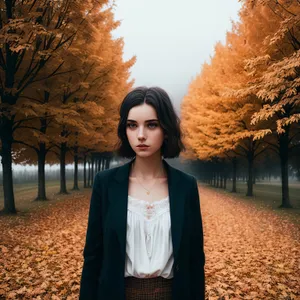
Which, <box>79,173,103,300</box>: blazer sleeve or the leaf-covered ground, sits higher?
<box>79,173,103,300</box>: blazer sleeve

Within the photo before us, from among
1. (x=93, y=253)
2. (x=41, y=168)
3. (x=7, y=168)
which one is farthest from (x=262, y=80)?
(x=93, y=253)

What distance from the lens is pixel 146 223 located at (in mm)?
1871

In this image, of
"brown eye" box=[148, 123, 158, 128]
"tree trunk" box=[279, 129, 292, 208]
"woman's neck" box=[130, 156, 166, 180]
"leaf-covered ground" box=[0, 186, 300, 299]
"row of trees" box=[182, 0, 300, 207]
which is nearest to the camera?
"brown eye" box=[148, 123, 158, 128]

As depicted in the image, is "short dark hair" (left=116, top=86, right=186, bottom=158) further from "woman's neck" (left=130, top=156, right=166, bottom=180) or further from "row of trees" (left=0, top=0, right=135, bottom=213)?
"row of trees" (left=0, top=0, right=135, bottom=213)

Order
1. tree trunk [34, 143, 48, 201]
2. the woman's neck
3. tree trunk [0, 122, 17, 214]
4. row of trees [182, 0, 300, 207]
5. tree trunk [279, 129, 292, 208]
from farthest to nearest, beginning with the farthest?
tree trunk [34, 143, 48, 201]
tree trunk [279, 129, 292, 208]
tree trunk [0, 122, 17, 214]
row of trees [182, 0, 300, 207]
the woman's neck

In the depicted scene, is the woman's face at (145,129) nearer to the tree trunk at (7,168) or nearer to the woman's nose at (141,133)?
the woman's nose at (141,133)

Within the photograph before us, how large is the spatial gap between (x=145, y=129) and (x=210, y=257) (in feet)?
16.9

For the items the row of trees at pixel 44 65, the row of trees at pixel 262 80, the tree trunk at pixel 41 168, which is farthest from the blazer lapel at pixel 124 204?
the tree trunk at pixel 41 168

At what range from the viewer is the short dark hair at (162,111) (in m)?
1.89

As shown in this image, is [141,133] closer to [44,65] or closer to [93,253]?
[93,253]

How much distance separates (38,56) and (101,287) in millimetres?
9120

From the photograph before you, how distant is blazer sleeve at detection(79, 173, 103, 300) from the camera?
1.93 metres

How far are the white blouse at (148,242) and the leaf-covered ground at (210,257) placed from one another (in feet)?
9.61

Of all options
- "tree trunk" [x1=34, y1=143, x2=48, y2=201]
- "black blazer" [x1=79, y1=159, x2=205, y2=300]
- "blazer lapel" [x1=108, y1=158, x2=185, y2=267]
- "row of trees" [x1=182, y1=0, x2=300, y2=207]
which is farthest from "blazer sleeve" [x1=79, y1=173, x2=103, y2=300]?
"tree trunk" [x1=34, y1=143, x2=48, y2=201]
